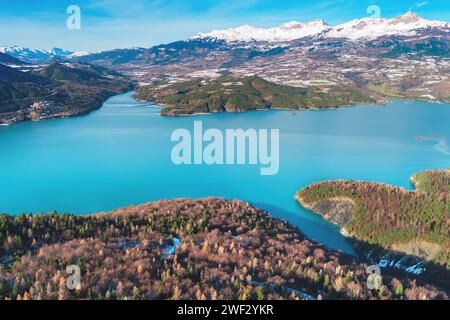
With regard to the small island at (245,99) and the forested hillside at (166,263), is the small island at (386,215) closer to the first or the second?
the forested hillside at (166,263)

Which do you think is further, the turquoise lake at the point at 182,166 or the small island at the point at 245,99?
the small island at the point at 245,99

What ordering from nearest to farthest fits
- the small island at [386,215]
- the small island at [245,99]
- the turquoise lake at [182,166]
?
the small island at [386,215] < the turquoise lake at [182,166] < the small island at [245,99]

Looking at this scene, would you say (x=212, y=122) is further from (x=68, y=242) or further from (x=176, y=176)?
(x=68, y=242)

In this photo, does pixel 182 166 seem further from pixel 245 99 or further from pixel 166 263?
pixel 245 99

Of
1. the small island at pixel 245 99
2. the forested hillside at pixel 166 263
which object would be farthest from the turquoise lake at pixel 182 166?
the small island at pixel 245 99

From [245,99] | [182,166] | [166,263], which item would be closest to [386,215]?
[166,263]

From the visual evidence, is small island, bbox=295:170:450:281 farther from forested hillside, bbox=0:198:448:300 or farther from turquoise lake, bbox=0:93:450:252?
forested hillside, bbox=0:198:448:300

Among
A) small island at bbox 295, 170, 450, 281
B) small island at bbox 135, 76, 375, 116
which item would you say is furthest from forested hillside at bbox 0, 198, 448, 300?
small island at bbox 135, 76, 375, 116

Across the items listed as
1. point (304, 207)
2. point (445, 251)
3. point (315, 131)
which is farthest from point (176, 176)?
point (315, 131)
